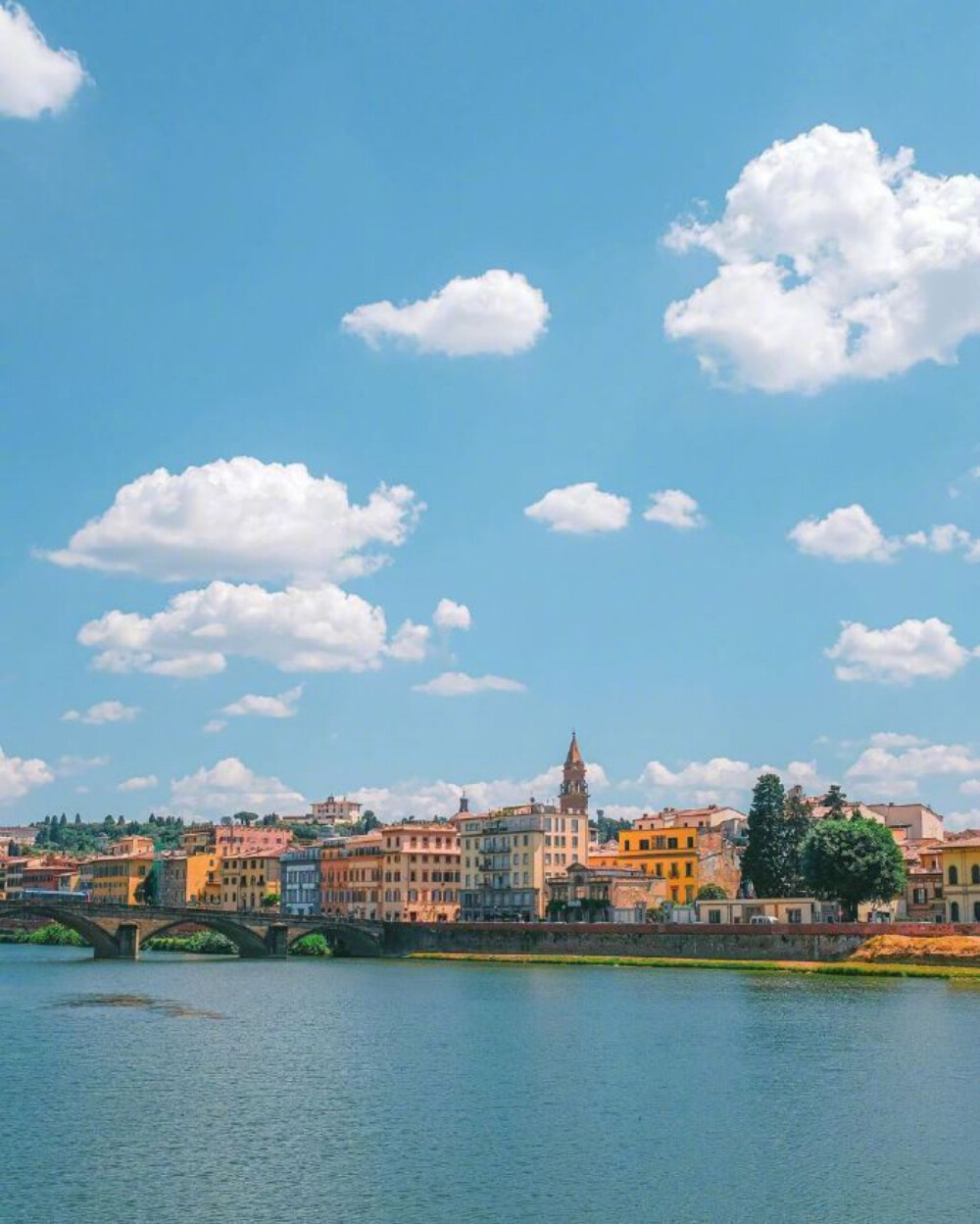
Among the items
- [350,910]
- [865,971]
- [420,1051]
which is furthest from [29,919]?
[420,1051]

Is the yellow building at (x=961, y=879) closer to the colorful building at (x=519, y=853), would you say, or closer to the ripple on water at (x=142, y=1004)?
the colorful building at (x=519, y=853)

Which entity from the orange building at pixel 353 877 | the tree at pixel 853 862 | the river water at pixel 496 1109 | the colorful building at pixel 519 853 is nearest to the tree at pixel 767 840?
the tree at pixel 853 862

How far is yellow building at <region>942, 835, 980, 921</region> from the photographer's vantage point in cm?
11950

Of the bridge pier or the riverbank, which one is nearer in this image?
the riverbank

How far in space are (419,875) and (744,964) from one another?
62511 mm

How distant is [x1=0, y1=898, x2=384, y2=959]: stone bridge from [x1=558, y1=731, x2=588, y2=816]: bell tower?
31.6 m

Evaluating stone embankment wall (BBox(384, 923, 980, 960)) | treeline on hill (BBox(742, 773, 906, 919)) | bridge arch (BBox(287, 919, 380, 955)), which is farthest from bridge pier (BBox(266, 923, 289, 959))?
treeline on hill (BBox(742, 773, 906, 919))

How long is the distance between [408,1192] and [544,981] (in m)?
64.7

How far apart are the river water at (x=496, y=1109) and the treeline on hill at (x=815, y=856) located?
98.1 ft

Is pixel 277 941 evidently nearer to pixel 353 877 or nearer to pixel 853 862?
pixel 353 877

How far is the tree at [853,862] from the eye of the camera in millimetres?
115438

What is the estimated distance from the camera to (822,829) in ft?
385

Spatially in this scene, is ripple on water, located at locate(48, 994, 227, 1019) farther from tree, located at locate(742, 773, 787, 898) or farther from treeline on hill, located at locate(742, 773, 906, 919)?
tree, located at locate(742, 773, 787, 898)

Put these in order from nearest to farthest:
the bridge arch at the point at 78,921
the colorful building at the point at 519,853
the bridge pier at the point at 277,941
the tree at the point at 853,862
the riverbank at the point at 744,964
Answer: the riverbank at the point at 744,964 < the tree at the point at 853,862 < the bridge arch at the point at 78,921 < the bridge pier at the point at 277,941 < the colorful building at the point at 519,853
